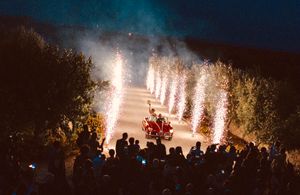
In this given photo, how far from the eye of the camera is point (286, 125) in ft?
77.6

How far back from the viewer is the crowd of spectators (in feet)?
35.5

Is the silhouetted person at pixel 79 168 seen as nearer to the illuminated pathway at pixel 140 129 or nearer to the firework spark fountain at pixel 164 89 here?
the illuminated pathway at pixel 140 129

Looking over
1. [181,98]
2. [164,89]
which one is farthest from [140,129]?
[164,89]

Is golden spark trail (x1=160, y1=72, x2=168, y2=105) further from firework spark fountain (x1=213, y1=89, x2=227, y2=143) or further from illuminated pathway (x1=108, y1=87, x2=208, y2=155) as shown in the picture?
firework spark fountain (x1=213, y1=89, x2=227, y2=143)

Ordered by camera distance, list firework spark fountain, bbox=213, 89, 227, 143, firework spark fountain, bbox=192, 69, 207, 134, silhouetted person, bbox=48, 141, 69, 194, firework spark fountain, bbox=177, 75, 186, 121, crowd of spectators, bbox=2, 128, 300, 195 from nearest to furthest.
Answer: crowd of spectators, bbox=2, 128, 300, 195
silhouetted person, bbox=48, 141, 69, 194
firework spark fountain, bbox=213, 89, 227, 143
firework spark fountain, bbox=192, 69, 207, 134
firework spark fountain, bbox=177, 75, 186, 121

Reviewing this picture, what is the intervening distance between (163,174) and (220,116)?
1978 centimetres

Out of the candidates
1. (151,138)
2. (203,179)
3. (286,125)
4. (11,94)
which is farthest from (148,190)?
(151,138)

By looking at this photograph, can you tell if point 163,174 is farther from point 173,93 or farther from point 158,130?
point 173,93

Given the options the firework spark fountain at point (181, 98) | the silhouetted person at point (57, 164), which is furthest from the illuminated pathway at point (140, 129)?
the silhouetted person at point (57, 164)

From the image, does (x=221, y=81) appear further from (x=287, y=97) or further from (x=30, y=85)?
(x=30, y=85)

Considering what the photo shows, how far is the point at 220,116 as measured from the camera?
31094 millimetres

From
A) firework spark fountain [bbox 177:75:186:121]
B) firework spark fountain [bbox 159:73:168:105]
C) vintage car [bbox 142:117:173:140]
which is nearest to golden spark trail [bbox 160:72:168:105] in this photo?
firework spark fountain [bbox 159:73:168:105]

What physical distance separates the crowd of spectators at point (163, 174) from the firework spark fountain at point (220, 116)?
13891 millimetres

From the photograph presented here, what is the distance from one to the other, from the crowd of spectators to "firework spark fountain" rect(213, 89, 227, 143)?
13.9 metres
